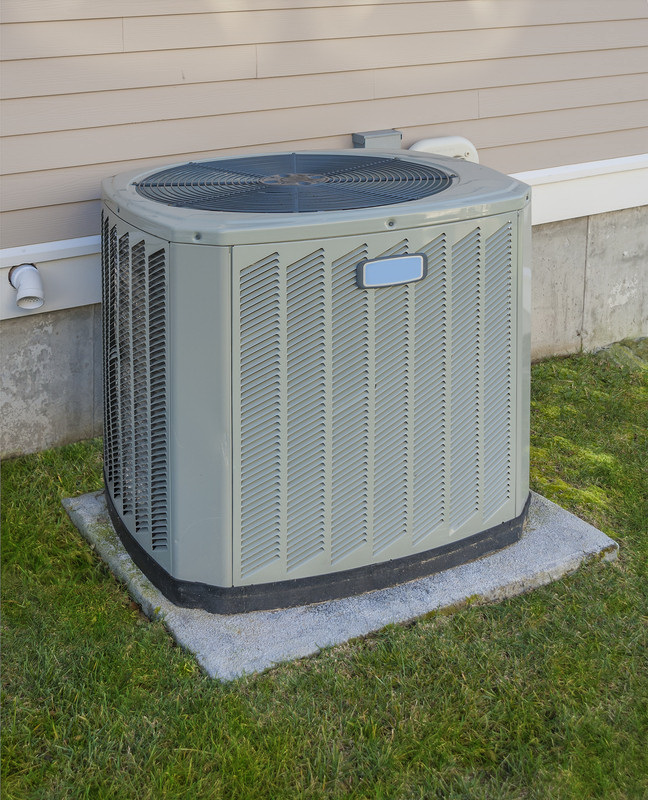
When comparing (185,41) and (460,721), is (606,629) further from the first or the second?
(185,41)

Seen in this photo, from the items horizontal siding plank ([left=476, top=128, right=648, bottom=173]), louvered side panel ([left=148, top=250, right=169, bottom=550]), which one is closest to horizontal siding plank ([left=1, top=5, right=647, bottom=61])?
horizontal siding plank ([left=476, top=128, right=648, bottom=173])

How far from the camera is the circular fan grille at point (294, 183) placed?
2979 mm

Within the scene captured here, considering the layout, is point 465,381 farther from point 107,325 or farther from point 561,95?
point 561,95

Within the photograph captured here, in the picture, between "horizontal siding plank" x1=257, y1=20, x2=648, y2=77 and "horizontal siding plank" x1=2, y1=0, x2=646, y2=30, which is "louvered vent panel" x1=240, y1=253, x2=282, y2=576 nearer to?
"horizontal siding plank" x1=2, y1=0, x2=646, y2=30

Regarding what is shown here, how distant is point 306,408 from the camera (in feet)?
9.57

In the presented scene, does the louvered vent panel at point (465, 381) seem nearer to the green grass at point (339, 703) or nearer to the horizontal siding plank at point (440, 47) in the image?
the green grass at point (339, 703)

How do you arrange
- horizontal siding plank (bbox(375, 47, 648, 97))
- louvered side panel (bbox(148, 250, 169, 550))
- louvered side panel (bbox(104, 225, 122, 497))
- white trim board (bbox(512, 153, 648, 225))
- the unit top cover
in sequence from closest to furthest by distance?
the unit top cover < louvered side panel (bbox(148, 250, 169, 550)) < louvered side panel (bbox(104, 225, 122, 497)) < horizontal siding plank (bbox(375, 47, 648, 97)) < white trim board (bbox(512, 153, 648, 225))

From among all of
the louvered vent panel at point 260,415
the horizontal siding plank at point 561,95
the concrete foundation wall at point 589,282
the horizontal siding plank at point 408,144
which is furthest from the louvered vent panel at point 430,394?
the concrete foundation wall at point 589,282

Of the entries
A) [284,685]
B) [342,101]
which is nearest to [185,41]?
[342,101]

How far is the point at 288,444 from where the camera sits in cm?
293

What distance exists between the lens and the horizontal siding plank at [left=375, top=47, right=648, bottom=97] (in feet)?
14.7

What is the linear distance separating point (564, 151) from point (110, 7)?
245 cm

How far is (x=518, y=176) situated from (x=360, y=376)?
2410 mm

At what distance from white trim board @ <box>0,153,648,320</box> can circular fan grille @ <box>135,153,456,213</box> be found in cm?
60
